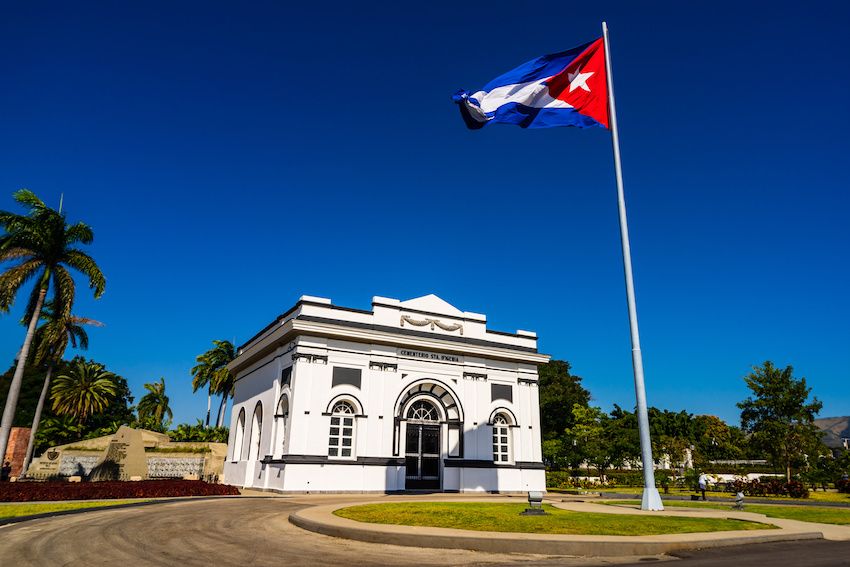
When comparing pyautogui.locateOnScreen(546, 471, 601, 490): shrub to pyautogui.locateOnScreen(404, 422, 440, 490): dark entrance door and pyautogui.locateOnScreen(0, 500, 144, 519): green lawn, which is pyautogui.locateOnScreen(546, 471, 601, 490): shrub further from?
pyautogui.locateOnScreen(0, 500, 144, 519): green lawn

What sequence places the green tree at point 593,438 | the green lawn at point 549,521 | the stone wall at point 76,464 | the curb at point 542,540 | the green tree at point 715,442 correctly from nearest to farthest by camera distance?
the curb at point 542,540 < the green lawn at point 549,521 < the stone wall at point 76,464 < the green tree at point 593,438 < the green tree at point 715,442

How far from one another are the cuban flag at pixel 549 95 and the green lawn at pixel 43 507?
638 inches

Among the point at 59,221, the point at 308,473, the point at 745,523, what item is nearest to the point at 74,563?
the point at 745,523

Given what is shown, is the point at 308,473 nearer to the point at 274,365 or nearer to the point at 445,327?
the point at 274,365

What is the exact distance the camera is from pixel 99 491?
1911 cm

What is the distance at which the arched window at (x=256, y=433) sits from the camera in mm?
28594

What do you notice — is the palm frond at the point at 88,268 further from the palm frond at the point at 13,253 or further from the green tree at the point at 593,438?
the green tree at the point at 593,438

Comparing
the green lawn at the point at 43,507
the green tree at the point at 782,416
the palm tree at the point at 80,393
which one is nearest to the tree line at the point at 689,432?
the green tree at the point at 782,416

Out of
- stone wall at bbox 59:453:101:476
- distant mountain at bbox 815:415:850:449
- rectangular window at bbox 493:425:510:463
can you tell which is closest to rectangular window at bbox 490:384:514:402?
rectangular window at bbox 493:425:510:463

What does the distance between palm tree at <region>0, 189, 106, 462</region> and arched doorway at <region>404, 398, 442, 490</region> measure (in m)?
17.6

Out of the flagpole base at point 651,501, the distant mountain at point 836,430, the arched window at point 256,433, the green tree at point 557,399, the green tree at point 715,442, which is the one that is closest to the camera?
the flagpole base at point 651,501

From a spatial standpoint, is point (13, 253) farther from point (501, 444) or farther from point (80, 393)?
point (80, 393)

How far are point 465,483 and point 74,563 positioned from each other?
2113cm

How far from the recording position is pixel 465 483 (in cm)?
2711
